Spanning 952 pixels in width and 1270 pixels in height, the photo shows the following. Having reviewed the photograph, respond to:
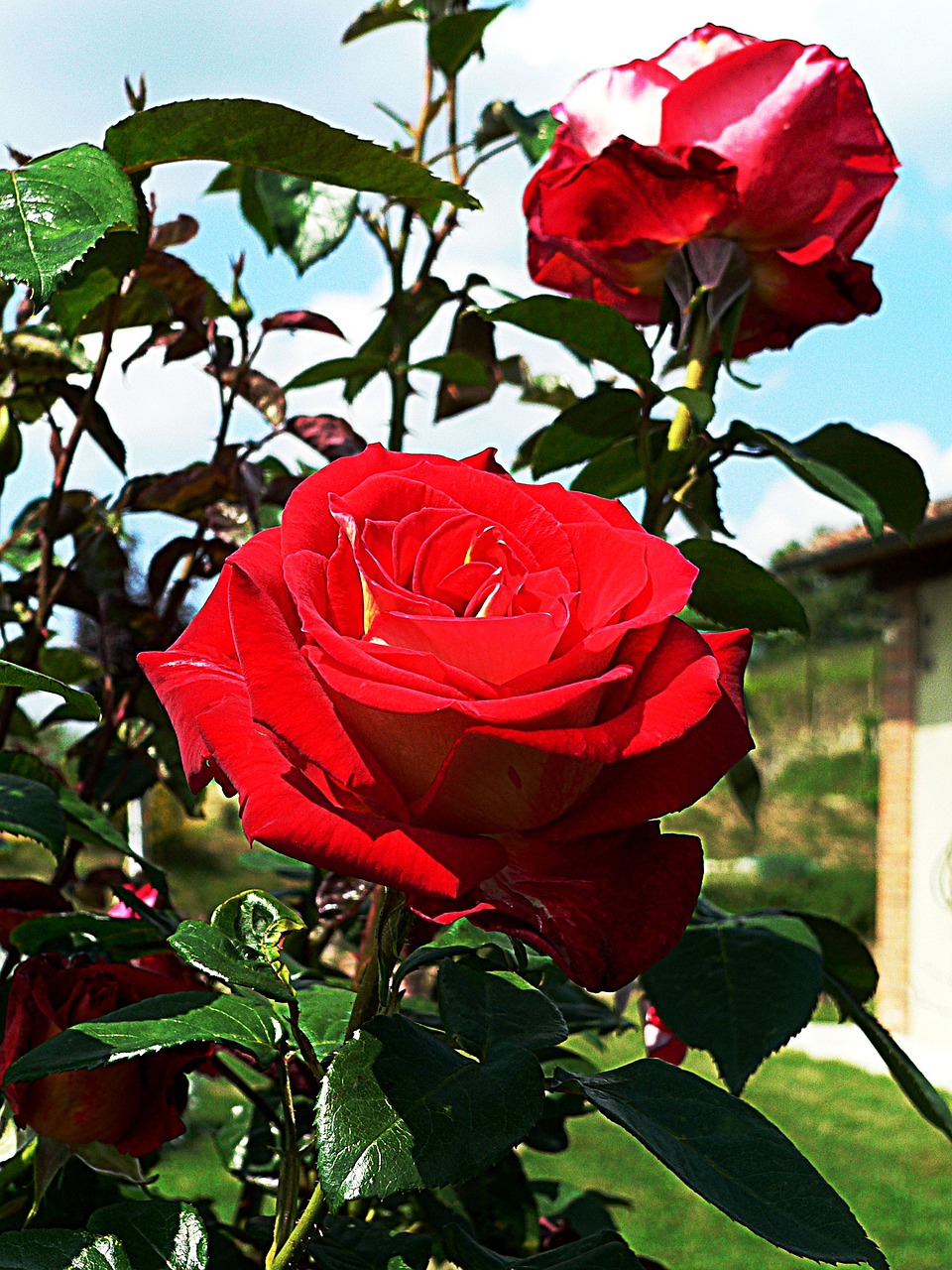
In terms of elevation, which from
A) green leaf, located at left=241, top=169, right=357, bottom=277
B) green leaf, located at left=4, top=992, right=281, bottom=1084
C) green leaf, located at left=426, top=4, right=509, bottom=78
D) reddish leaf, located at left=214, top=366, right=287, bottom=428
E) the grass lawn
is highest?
green leaf, located at left=426, top=4, right=509, bottom=78

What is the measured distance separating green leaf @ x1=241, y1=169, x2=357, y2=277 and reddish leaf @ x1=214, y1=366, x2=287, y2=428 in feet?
0.32

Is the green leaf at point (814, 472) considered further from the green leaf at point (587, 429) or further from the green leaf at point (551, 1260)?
the green leaf at point (551, 1260)

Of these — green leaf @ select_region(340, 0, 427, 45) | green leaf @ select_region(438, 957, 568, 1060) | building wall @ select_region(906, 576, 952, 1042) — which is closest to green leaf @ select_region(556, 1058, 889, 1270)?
green leaf @ select_region(438, 957, 568, 1060)

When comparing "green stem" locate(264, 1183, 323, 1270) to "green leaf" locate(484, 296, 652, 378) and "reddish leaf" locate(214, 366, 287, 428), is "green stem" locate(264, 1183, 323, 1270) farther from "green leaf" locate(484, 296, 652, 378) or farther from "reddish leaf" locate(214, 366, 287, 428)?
"reddish leaf" locate(214, 366, 287, 428)

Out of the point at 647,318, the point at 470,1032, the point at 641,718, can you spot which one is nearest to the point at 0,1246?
the point at 470,1032

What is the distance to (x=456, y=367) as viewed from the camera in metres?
0.93

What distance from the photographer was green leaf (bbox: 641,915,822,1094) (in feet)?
1.83

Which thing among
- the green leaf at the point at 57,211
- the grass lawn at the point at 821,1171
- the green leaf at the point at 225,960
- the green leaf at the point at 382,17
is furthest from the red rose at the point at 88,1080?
the grass lawn at the point at 821,1171

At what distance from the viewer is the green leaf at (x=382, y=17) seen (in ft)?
3.59

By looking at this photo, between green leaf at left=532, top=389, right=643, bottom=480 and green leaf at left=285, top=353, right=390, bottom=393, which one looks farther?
green leaf at left=285, top=353, right=390, bottom=393

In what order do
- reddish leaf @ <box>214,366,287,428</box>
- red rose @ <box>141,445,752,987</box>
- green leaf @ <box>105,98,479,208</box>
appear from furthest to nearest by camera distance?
reddish leaf @ <box>214,366,287,428</box>, green leaf @ <box>105,98,479,208</box>, red rose @ <box>141,445,752,987</box>

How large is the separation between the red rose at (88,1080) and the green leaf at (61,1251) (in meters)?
0.09

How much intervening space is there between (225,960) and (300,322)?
1.93 feet

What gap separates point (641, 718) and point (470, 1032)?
15 cm
